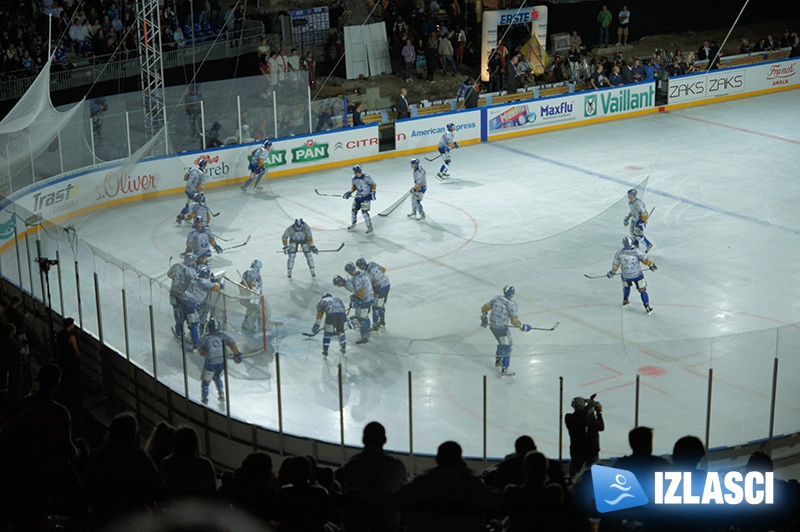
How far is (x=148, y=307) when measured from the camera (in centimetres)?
1313

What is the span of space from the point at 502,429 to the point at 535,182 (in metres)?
14.8

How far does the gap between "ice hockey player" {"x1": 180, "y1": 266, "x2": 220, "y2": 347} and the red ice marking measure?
4784 mm

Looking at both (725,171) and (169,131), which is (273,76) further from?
(725,171)

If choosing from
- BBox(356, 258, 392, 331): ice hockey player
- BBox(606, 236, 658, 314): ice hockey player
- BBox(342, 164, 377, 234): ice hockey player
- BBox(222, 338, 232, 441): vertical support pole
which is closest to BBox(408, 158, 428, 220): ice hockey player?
BBox(342, 164, 377, 234): ice hockey player

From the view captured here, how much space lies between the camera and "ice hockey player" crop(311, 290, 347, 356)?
11977mm

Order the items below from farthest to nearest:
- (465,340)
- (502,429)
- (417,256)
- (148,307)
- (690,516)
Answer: (417,256)
(465,340)
(148,307)
(502,429)
(690,516)

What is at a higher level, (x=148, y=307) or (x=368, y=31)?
(x=368, y=31)

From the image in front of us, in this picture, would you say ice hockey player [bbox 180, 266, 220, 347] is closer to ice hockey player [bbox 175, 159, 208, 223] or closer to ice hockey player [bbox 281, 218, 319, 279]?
ice hockey player [bbox 281, 218, 319, 279]

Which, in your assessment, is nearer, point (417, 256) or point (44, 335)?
point (44, 335)

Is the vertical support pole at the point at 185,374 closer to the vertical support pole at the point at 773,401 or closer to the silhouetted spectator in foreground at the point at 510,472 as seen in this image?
the silhouetted spectator in foreground at the point at 510,472

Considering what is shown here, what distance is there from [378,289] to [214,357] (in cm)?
412

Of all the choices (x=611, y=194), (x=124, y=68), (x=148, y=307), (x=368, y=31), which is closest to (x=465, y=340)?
(x=148, y=307)

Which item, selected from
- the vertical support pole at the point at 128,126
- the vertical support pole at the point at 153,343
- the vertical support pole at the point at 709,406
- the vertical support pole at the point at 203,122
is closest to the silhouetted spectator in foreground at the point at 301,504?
the vertical support pole at the point at 709,406

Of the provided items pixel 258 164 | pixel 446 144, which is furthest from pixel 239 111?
pixel 446 144
